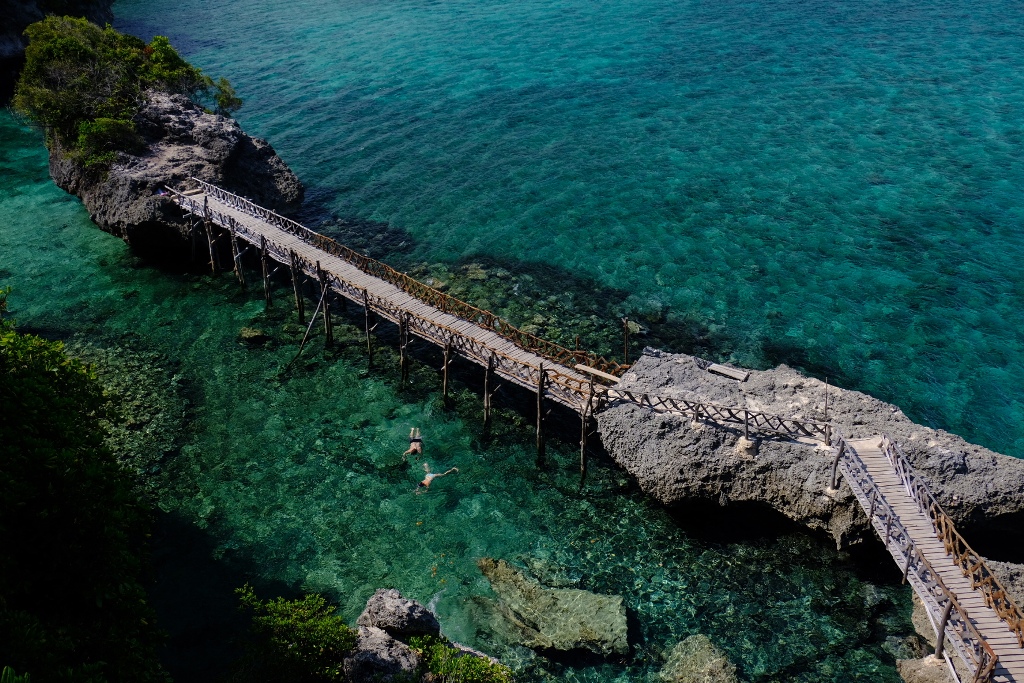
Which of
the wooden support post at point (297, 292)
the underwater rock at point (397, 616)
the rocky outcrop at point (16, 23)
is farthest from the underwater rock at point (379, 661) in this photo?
the rocky outcrop at point (16, 23)

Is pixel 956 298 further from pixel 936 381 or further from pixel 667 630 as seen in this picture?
pixel 667 630

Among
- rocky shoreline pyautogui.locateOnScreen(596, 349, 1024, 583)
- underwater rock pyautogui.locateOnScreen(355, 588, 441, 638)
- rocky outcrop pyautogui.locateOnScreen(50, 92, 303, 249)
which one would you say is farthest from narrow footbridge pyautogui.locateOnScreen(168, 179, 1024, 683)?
underwater rock pyautogui.locateOnScreen(355, 588, 441, 638)

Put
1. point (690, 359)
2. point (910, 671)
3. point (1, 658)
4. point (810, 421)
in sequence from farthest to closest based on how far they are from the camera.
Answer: point (690, 359)
point (810, 421)
point (910, 671)
point (1, 658)

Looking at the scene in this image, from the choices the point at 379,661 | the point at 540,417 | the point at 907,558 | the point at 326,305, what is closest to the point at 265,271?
the point at 326,305

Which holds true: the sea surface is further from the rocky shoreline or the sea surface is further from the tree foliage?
the tree foliage

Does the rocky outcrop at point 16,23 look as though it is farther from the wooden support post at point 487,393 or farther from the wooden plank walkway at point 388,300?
the wooden support post at point 487,393

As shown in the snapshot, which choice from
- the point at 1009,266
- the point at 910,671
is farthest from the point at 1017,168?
the point at 910,671
